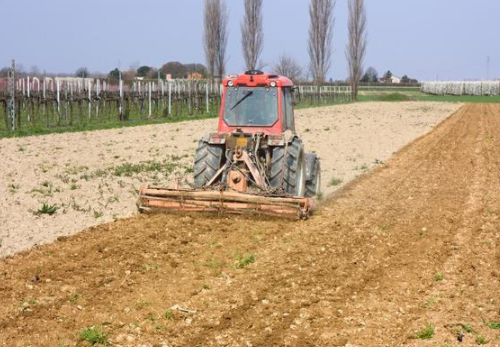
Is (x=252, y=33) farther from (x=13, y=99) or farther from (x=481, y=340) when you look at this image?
(x=481, y=340)

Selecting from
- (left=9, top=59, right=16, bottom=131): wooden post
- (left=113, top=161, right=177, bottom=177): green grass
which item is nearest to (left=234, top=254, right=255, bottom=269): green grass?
(left=113, top=161, right=177, bottom=177): green grass

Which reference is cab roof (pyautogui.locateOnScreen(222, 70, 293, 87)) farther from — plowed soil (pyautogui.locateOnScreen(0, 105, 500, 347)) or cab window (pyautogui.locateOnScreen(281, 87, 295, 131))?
plowed soil (pyautogui.locateOnScreen(0, 105, 500, 347))

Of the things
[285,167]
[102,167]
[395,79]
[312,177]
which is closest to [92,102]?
[102,167]

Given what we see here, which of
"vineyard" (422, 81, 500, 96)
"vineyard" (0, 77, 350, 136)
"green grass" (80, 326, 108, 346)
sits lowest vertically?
"green grass" (80, 326, 108, 346)

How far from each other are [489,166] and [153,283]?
11807 millimetres

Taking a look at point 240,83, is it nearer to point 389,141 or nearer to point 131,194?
point 131,194

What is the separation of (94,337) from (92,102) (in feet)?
97.1

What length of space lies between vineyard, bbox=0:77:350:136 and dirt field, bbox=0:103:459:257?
2633 millimetres

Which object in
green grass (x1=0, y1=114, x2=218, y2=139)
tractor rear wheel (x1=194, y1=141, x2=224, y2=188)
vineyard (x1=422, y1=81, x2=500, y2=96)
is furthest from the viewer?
vineyard (x1=422, y1=81, x2=500, y2=96)

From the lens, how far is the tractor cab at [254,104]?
34.1 ft

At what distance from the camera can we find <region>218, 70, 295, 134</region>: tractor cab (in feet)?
34.1

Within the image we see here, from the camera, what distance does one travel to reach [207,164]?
33.4ft

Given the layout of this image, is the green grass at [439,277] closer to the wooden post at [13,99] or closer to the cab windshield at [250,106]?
the cab windshield at [250,106]

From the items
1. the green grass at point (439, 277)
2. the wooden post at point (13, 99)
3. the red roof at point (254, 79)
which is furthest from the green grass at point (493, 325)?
the wooden post at point (13, 99)
